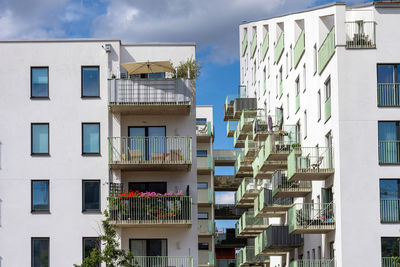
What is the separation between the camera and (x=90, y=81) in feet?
144

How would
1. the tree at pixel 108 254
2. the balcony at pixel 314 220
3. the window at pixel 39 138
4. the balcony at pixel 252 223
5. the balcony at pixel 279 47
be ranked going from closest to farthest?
1. the tree at pixel 108 254
2. the window at pixel 39 138
3. the balcony at pixel 314 220
4. the balcony at pixel 279 47
5. the balcony at pixel 252 223

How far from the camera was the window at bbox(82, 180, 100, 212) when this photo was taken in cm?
4294

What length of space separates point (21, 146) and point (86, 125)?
3.03 metres

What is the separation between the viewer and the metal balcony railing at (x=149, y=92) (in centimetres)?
4275

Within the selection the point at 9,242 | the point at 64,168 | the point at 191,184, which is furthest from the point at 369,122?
the point at 9,242

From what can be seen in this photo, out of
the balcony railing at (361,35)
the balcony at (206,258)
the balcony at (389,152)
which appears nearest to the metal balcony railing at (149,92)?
the balcony railing at (361,35)

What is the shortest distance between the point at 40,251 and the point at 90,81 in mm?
7917

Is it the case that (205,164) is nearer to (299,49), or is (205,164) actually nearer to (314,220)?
(299,49)

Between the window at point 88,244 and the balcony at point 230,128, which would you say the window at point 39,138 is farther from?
the balcony at point 230,128

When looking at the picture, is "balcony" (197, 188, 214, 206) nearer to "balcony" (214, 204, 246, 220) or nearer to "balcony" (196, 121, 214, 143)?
"balcony" (196, 121, 214, 143)

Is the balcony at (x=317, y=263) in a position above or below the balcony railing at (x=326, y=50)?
below

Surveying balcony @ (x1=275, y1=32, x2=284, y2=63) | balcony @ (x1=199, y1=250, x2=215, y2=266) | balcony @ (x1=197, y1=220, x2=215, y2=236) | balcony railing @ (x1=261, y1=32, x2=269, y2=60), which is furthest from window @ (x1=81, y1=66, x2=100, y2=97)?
balcony @ (x1=197, y1=220, x2=215, y2=236)

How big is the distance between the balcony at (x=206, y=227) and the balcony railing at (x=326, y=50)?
34582mm

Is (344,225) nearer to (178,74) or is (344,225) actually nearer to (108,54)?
(178,74)
